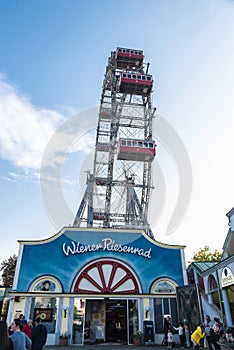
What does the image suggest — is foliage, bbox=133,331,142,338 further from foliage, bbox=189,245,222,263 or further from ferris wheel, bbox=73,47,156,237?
foliage, bbox=189,245,222,263

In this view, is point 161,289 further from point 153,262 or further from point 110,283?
point 110,283

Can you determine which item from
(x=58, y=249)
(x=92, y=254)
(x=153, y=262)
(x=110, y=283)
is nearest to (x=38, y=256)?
(x=58, y=249)

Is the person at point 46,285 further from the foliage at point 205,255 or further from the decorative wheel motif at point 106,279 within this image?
the foliage at point 205,255

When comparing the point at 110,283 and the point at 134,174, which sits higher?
the point at 134,174

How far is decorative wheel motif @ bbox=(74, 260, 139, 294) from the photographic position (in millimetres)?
13484

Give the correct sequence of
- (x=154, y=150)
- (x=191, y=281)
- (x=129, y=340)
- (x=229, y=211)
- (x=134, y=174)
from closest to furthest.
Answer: (x=229, y=211), (x=129, y=340), (x=191, y=281), (x=154, y=150), (x=134, y=174)

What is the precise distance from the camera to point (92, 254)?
14.1 m

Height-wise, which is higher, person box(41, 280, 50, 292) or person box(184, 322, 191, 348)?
person box(41, 280, 50, 292)

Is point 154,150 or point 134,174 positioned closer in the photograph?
point 154,150

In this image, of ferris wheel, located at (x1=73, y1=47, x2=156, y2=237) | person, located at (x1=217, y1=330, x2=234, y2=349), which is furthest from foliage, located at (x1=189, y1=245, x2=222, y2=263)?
person, located at (x1=217, y1=330, x2=234, y2=349)

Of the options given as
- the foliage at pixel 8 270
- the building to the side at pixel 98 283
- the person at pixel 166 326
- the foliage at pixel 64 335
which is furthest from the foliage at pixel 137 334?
the foliage at pixel 8 270

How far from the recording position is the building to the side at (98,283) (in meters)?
12.9

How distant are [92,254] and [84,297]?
198cm

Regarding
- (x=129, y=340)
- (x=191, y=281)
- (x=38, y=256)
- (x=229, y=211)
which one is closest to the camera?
(x=229, y=211)
